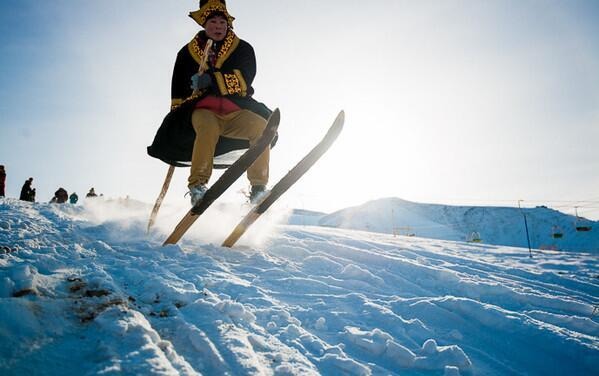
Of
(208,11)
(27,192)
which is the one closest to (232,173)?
(208,11)

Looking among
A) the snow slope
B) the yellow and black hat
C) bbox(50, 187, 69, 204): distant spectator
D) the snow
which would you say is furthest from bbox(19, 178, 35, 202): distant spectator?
the snow slope

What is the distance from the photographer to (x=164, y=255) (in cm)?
303

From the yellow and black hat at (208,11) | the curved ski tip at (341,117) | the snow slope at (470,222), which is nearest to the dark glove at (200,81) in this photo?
the yellow and black hat at (208,11)

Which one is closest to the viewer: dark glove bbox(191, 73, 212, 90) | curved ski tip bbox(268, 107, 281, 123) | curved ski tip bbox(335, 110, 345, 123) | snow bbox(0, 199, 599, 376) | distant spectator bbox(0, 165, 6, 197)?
snow bbox(0, 199, 599, 376)

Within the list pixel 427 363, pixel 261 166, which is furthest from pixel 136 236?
pixel 427 363

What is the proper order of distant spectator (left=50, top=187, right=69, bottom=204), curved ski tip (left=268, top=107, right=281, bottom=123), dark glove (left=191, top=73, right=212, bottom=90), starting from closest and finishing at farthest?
curved ski tip (left=268, top=107, right=281, bottom=123), dark glove (left=191, top=73, right=212, bottom=90), distant spectator (left=50, top=187, right=69, bottom=204)

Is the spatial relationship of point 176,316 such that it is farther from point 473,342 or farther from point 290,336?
point 473,342

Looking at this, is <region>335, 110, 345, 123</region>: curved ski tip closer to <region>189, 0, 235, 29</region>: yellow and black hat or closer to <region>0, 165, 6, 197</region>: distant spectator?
<region>189, 0, 235, 29</region>: yellow and black hat

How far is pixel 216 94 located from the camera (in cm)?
373

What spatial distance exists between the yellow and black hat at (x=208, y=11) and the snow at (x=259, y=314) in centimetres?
262

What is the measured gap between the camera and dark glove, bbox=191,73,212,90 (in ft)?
12.0

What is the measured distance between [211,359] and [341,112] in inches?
123

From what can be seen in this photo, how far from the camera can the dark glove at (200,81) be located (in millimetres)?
3646

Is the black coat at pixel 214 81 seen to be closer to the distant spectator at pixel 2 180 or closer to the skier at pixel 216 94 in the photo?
the skier at pixel 216 94
